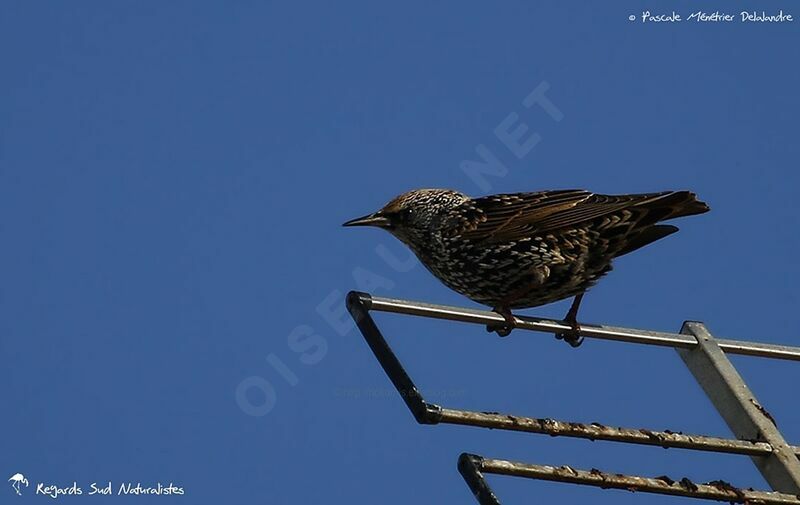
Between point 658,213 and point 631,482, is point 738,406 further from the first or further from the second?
point 658,213

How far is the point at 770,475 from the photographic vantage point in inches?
198

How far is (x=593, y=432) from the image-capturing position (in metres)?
4.63

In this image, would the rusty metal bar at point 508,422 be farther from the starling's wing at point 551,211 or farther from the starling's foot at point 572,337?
the starling's wing at point 551,211

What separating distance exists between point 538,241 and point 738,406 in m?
2.77

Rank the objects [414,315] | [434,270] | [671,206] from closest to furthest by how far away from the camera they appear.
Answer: [414,315] → [671,206] → [434,270]

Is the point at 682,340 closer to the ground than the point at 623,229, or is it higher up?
closer to the ground

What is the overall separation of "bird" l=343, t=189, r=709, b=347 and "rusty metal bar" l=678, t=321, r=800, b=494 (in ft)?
6.73

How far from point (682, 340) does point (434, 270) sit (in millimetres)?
2898

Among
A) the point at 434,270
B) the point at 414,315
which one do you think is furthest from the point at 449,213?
the point at 414,315

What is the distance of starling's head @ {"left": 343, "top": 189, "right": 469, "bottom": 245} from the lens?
842 cm

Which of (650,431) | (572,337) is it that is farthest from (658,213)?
(650,431)

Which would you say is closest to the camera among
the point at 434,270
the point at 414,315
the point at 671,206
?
the point at 414,315

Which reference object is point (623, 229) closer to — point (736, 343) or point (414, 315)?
point (736, 343)

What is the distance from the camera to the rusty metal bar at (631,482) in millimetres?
4109
